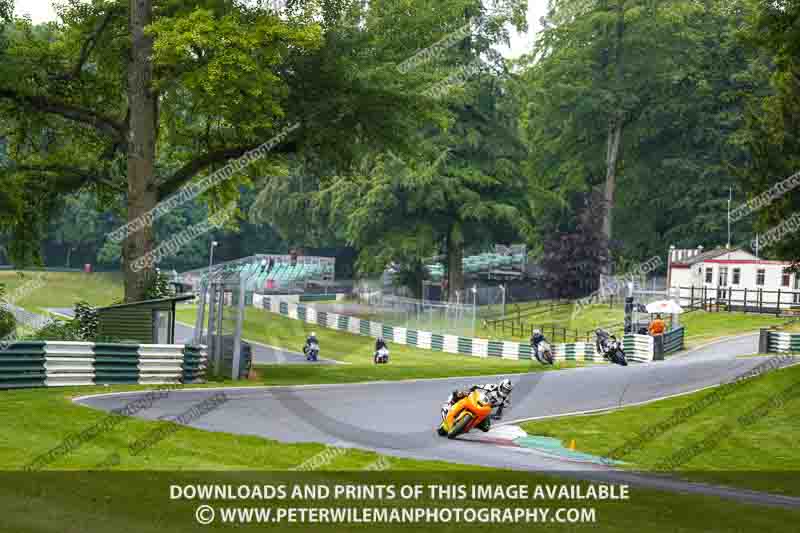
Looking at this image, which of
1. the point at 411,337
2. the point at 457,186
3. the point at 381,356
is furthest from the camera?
the point at 457,186

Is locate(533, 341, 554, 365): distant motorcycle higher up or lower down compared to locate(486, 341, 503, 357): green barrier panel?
higher up

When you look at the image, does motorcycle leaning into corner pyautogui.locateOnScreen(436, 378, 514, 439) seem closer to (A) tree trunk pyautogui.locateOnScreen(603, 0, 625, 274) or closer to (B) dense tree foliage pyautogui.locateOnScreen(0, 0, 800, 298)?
(B) dense tree foliage pyautogui.locateOnScreen(0, 0, 800, 298)

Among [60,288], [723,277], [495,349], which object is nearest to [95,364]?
[495,349]

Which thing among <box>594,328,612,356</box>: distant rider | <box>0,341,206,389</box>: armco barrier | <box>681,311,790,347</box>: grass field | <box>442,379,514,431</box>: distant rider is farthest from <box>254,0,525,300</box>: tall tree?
<box>442,379,514,431</box>: distant rider

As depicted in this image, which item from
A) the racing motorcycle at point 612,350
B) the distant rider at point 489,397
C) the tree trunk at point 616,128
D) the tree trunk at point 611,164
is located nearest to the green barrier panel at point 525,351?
the racing motorcycle at point 612,350

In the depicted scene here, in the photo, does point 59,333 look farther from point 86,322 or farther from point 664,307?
point 664,307

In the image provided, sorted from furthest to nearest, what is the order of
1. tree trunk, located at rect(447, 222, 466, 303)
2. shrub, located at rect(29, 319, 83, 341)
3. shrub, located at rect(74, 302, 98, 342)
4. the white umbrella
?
tree trunk, located at rect(447, 222, 466, 303) → the white umbrella → shrub, located at rect(74, 302, 98, 342) → shrub, located at rect(29, 319, 83, 341)

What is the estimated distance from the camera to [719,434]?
2070 centimetres

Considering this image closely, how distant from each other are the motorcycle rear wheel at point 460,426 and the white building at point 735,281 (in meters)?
40.3

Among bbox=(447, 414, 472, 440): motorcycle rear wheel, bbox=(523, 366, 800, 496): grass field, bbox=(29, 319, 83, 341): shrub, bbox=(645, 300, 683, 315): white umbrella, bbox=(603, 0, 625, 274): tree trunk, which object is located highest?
bbox=(603, 0, 625, 274): tree trunk

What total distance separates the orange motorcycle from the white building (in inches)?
1576

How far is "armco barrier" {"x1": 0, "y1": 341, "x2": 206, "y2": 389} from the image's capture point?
2027 centimetres

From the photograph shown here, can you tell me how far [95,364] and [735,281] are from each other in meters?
47.5

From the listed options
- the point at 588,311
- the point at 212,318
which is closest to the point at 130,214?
the point at 212,318
